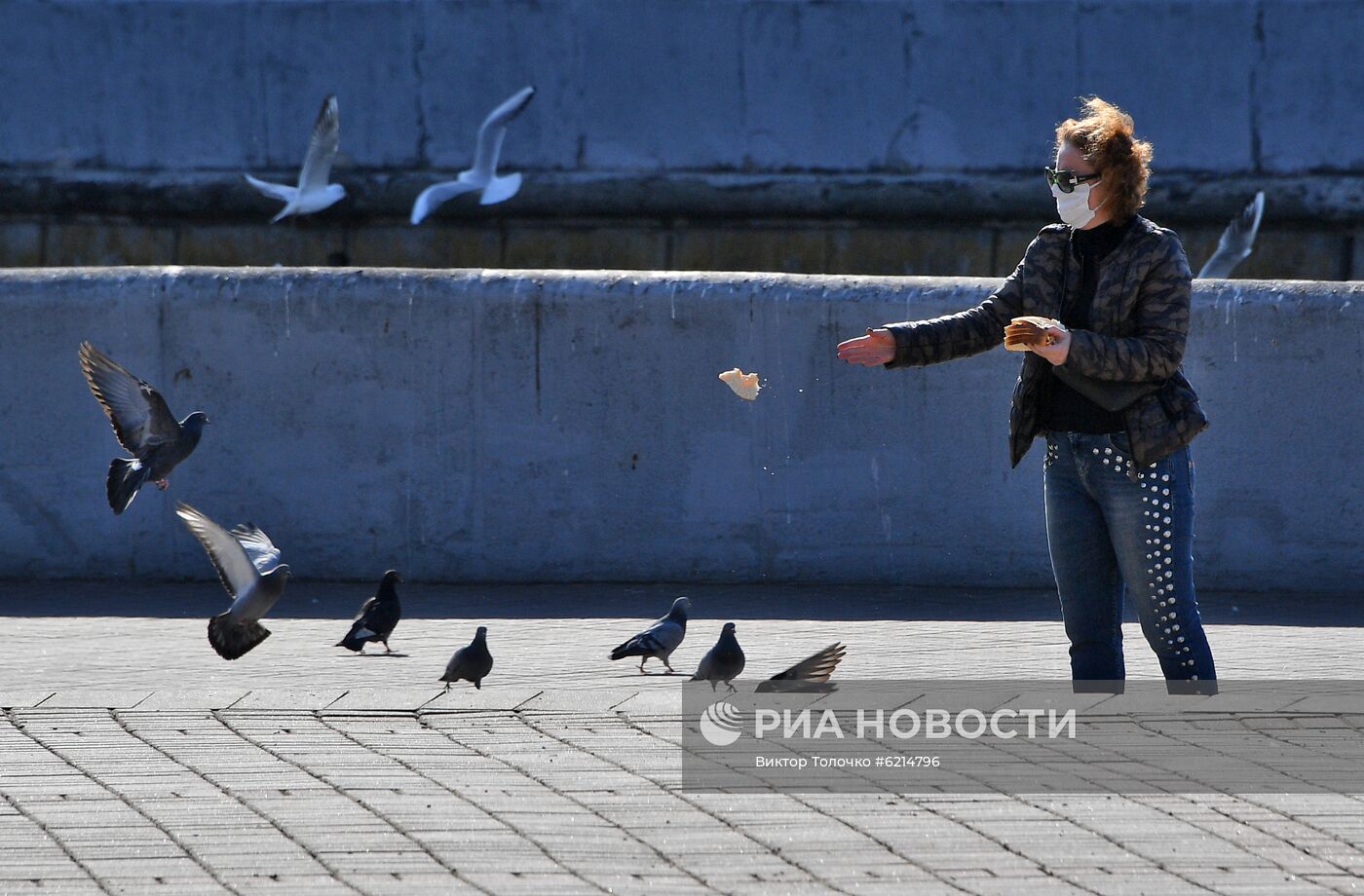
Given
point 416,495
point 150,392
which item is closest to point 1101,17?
point 416,495

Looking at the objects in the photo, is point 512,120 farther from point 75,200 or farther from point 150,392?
point 150,392

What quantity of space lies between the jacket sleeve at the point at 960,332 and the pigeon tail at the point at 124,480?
3.63 metres

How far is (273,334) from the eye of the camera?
332 inches

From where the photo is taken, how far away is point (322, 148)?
42.3ft

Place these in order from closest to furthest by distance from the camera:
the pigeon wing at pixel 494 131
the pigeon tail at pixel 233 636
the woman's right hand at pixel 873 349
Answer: the woman's right hand at pixel 873 349, the pigeon tail at pixel 233 636, the pigeon wing at pixel 494 131

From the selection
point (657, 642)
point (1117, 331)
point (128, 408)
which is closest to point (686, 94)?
point (128, 408)

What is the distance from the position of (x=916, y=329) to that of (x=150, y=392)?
3.46 m

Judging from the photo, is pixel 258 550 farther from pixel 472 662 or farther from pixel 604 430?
pixel 604 430

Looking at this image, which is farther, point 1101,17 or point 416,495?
point 1101,17

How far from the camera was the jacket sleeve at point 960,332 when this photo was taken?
5.29 meters

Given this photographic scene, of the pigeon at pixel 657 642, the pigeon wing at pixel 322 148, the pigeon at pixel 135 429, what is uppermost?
the pigeon wing at pixel 322 148

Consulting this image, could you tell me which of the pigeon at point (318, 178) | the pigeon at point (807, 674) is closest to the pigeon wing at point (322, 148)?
the pigeon at point (318, 178)

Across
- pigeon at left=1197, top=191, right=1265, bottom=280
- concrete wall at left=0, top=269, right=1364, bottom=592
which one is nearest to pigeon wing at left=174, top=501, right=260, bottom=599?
concrete wall at left=0, top=269, right=1364, bottom=592

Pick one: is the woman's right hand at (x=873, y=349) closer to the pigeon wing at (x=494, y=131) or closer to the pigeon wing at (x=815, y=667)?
the pigeon wing at (x=815, y=667)
